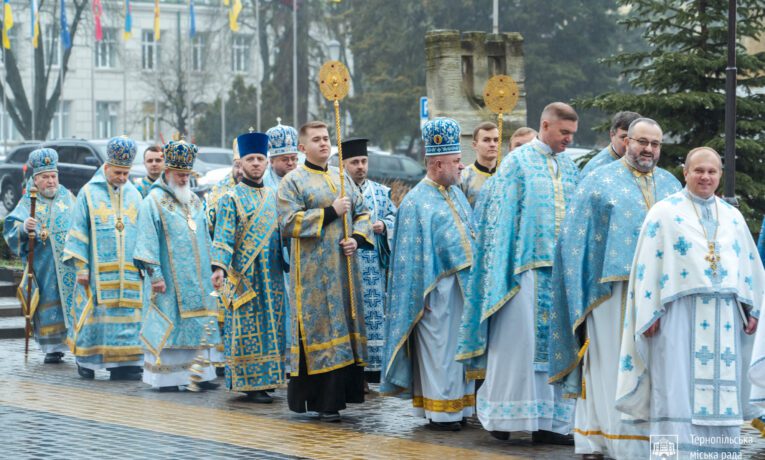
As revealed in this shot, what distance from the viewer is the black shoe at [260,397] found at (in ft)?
37.8

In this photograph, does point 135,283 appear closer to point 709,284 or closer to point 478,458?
point 478,458

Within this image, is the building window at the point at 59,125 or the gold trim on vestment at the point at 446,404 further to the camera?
the building window at the point at 59,125

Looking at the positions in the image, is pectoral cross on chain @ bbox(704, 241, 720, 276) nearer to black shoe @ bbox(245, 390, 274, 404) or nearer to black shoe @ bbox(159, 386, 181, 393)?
black shoe @ bbox(245, 390, 274, 404)

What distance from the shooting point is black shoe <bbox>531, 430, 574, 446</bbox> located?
31.2 feet

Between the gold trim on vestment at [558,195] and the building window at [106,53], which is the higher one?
the building window at [106,53]

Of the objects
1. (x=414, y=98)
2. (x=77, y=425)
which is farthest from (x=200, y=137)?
(x=77, y=425)

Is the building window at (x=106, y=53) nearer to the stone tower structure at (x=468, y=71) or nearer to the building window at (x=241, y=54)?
the building window at (x=241, y=54)

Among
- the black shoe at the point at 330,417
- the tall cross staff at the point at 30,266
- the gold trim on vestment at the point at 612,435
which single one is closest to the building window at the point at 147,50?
the tall cross staff at the point at 30,266

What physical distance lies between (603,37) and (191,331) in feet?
118

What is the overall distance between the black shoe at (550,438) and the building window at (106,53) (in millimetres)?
54000

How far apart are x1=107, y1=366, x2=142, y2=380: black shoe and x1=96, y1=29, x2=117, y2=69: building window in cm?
4970

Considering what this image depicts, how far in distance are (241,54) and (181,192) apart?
51.0m

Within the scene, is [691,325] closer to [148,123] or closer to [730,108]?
[730,108]

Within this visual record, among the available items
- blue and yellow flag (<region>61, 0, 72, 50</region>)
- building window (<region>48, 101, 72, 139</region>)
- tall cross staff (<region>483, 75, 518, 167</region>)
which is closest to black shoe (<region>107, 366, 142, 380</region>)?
tall cross staff (<region>483, 75, 518, 167</region>)
